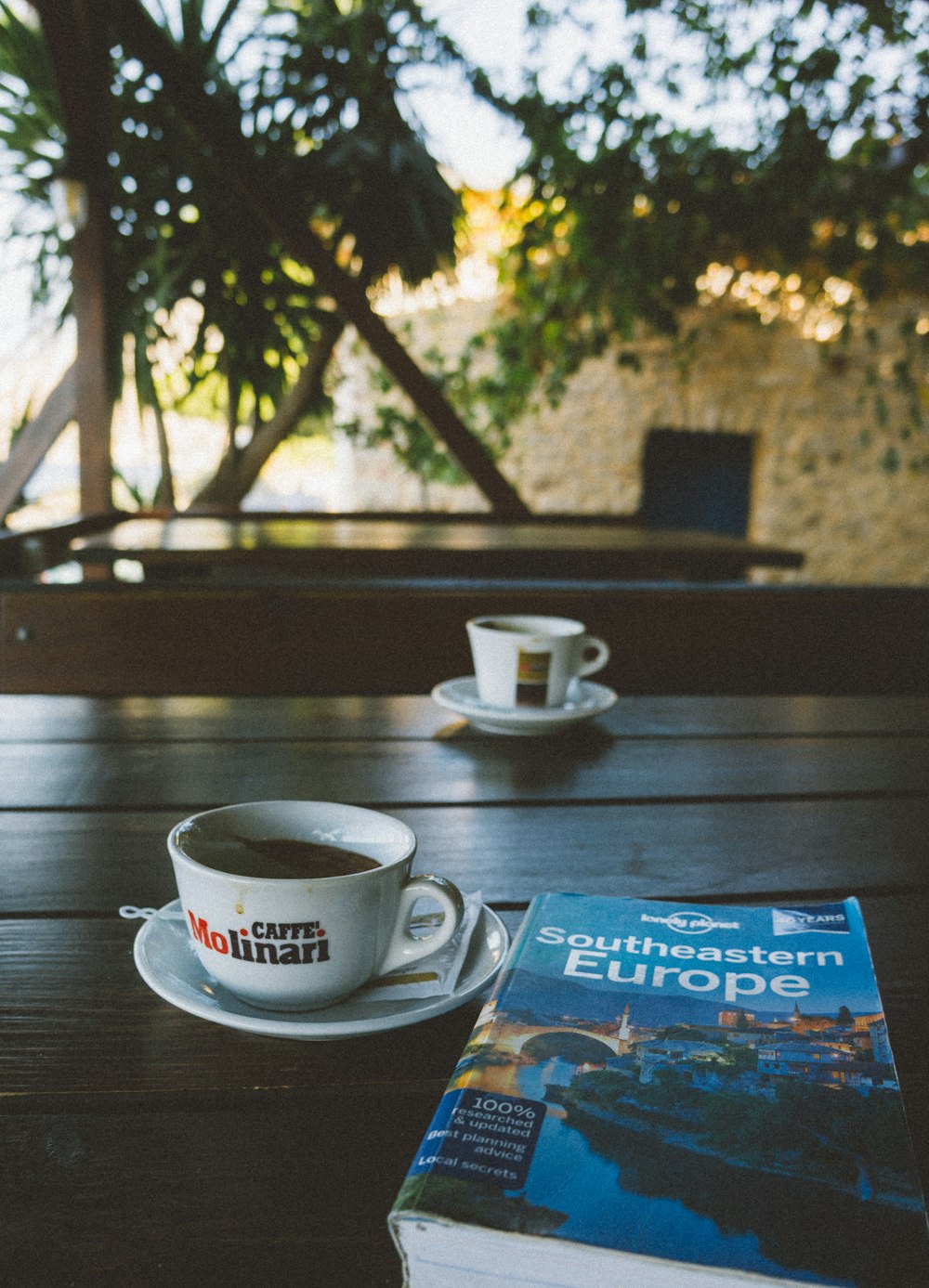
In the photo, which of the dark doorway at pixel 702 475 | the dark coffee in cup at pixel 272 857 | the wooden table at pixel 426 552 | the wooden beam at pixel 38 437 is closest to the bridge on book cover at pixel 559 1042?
the dark coffee in cup at pixel 272 857

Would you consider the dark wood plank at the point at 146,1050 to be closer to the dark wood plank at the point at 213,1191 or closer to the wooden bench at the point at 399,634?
the dark wood plank at the point at 213,1191

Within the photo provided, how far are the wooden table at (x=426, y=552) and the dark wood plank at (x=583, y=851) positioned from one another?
1541 mm

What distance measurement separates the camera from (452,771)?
3.03ft

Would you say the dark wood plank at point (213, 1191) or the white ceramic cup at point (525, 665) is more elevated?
the white ceramic cup at point (525, 665)

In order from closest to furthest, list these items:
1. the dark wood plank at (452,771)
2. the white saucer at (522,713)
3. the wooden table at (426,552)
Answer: the dark wood plank at (452,771) → the white saucer at (522,713) → the wooden table at (426,552)

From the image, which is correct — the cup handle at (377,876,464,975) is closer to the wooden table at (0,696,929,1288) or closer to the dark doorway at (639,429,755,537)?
the wooden table at (0,696,929,1288)

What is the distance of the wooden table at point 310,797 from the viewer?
349mm

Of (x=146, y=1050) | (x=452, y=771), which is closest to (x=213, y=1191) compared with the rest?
(x=146, y=1050)

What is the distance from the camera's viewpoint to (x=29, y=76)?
4367mm

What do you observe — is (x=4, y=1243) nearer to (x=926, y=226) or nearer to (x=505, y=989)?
(x=505, y=989)

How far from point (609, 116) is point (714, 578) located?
7.62 ft

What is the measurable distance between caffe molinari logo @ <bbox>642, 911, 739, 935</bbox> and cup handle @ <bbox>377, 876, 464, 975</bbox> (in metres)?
0.12

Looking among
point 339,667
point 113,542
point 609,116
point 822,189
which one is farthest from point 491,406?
point 339,667

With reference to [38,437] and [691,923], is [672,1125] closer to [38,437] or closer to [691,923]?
[691,923]
